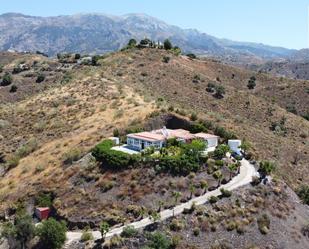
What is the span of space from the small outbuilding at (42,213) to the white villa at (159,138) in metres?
13.1

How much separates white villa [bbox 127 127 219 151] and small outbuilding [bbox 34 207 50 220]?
13.1 metres

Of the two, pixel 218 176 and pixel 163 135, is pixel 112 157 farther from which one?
pixel 218 176

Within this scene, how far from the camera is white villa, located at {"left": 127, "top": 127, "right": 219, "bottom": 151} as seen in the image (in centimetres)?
5581

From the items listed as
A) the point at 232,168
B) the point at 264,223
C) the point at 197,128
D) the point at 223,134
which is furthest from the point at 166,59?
the point at 264,223

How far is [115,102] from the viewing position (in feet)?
256

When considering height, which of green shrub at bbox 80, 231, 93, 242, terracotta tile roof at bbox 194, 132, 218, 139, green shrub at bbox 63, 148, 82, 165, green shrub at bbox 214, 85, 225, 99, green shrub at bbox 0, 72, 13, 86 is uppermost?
terracotta tile roof at bbox 194, 132, 218, 139

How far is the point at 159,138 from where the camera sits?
2218 inches

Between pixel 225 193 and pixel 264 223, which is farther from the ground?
pixel 225 193

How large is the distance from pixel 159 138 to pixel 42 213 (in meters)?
16.2

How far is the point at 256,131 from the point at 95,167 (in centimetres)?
3536

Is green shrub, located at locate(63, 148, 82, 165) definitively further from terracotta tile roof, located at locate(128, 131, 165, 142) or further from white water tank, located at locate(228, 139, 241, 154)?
white water tank, located at locate(228, 139, 241, 154)

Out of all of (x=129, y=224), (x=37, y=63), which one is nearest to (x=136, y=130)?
(x=129, y=224)

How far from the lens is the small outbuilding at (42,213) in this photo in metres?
48.9

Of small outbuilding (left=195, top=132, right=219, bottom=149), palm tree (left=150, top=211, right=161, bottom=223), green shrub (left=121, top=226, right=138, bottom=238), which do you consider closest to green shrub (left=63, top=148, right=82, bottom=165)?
small outbuilding (left=195, top=132, right=219, bottom=149)
